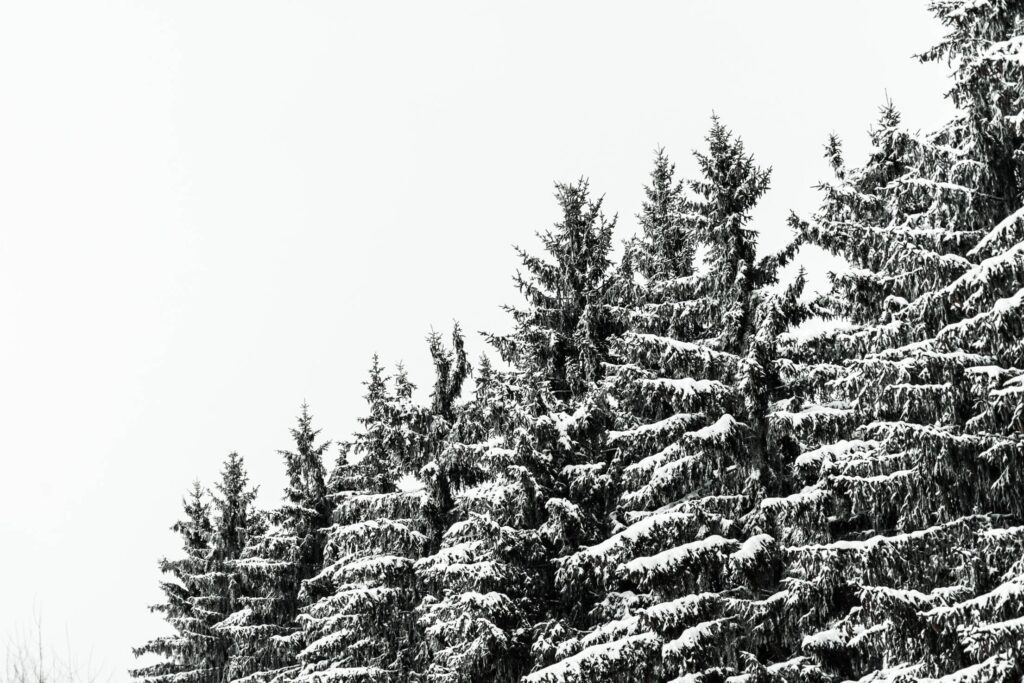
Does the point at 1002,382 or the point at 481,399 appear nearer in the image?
the point at 1002,382

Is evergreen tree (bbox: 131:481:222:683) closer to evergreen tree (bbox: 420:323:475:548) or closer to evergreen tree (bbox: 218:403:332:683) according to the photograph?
evergreen tree (bbox: 218:403:332:683)

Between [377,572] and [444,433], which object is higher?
[444,433]

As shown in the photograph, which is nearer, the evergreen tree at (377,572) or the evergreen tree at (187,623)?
the evergreen tree at (377,572)

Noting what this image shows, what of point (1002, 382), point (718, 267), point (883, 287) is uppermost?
point (718, 267)

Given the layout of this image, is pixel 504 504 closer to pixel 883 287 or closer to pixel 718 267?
pixel 718 267

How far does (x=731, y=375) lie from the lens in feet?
64.2

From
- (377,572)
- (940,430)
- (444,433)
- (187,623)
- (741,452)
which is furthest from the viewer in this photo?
(187,623)

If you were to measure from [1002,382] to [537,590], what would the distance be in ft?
38.9

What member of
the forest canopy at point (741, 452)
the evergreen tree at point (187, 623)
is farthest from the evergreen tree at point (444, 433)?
the evergreen tree at point (187, 623)

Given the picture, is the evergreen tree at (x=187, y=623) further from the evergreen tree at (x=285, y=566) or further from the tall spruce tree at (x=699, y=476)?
the tall spruce tree at (x=699, y=476)

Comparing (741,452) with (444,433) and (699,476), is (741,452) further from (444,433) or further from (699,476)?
(444,433)

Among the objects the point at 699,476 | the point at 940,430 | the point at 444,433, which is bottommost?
the point at 940,430

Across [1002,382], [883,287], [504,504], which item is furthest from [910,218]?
[504,504]

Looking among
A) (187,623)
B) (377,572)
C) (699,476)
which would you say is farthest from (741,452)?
(187,623)
